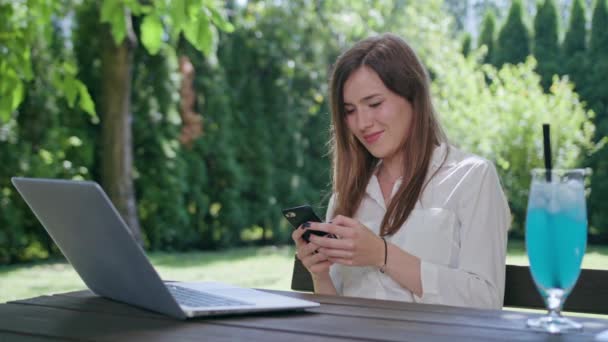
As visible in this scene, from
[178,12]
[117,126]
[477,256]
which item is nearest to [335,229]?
[477,256]

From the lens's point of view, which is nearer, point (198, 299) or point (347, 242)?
point (198, 299)

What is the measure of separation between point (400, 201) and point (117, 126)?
602cm

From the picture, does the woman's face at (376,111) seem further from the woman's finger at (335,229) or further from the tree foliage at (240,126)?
the tree foliage at (240,126)

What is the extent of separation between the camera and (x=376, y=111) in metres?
2.08

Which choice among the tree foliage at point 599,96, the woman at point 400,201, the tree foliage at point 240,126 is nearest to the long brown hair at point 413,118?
the woman at point 400,201

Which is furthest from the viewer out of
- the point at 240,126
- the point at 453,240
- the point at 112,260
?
the point at 240,126

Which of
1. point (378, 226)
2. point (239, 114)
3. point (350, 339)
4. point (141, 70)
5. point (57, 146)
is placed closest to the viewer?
point (350, 339)

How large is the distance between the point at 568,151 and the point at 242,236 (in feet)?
12.1

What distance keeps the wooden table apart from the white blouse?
386 millimetres

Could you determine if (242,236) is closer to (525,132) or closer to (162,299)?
(525,132)

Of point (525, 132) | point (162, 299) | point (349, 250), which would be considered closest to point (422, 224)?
point (349, 250)

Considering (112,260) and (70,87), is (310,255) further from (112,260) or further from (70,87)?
(70,87)

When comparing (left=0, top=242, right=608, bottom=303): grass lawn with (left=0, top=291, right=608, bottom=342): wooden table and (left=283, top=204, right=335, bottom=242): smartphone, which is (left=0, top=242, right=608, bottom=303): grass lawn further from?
(left=0, top=291, right=608, bottom=342): wooden table

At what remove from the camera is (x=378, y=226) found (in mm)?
2092
